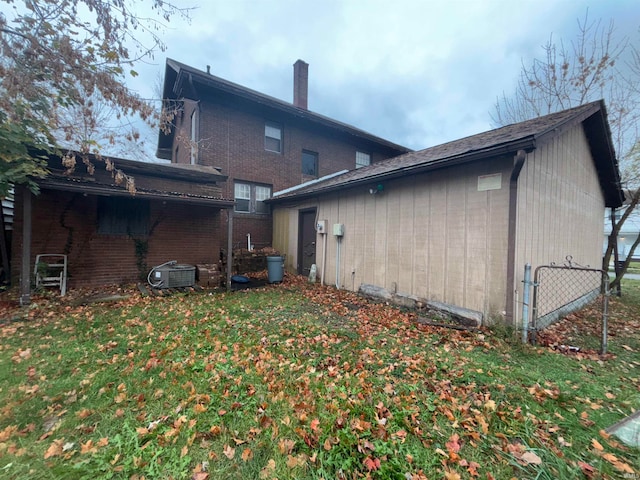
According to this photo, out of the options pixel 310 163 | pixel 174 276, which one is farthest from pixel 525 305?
pixel 310 163

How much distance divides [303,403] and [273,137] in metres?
12.2

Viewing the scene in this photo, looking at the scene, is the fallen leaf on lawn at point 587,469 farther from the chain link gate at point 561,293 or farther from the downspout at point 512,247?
the downspout at point 512,247

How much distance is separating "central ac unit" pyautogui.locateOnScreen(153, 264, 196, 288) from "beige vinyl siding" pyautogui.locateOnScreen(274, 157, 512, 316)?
4.47 metres

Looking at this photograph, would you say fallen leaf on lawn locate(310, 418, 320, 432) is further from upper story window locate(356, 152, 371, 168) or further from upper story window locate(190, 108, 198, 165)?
upper story window locate(356, 152, 371, 168)

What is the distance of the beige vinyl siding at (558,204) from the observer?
186 inches

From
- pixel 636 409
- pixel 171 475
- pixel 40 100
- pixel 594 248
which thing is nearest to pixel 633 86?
pixel 594 248

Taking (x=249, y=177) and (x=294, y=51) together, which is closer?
(x=249, y=177)

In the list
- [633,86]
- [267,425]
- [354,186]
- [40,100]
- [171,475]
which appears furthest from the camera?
[633,86]

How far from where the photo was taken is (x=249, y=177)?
38.6 ft

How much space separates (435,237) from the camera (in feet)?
18.2

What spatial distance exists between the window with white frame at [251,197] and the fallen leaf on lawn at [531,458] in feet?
36.4

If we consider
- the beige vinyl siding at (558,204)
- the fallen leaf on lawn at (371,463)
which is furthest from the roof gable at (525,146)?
the fallen leaf on lawn at (371,463)

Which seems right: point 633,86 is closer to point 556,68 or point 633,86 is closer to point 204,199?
point 556,68

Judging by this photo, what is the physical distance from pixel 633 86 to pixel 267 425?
1288 cm
